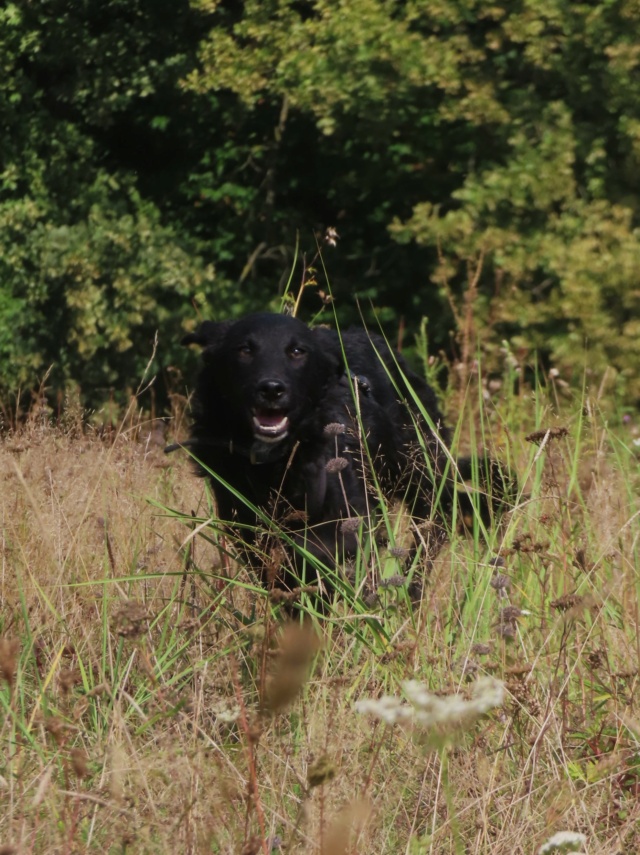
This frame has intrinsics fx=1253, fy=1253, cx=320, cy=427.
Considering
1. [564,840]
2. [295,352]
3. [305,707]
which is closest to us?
[564,840]

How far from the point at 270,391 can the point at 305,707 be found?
158 cm

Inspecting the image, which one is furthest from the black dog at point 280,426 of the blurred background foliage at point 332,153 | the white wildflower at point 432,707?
the blurred background foliage at point 332,153

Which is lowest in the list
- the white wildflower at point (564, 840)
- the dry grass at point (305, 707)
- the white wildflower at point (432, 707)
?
the dry grass at point (305, 707)

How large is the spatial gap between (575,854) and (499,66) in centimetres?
1003

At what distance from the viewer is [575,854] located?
2094 mm

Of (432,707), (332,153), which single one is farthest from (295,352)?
(332,153)

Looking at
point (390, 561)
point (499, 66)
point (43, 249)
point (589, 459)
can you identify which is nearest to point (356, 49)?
point (499, 66)

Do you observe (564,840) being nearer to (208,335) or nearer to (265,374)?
(265,374)

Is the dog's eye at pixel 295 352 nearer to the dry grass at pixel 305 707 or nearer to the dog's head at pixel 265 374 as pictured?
the dog's head at pixel 265 374

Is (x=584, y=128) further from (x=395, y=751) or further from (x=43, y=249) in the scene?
(x=395, y=751)

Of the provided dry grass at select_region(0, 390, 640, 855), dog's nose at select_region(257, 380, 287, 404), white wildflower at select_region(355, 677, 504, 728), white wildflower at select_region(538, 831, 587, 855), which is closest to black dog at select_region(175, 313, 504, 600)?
dog's nose at select_region(257, 380, 287, 404)

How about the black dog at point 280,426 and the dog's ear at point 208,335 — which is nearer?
the black dog at point 280,426

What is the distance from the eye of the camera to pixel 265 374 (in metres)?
4.44

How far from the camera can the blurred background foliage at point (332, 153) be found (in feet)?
32.1
